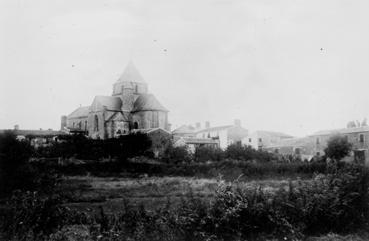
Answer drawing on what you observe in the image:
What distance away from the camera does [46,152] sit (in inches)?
1930

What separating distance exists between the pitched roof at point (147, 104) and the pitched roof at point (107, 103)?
3.42 m

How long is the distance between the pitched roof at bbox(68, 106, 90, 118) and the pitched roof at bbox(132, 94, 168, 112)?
13.3 meters

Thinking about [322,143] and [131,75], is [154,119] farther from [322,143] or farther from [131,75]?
[322,143]

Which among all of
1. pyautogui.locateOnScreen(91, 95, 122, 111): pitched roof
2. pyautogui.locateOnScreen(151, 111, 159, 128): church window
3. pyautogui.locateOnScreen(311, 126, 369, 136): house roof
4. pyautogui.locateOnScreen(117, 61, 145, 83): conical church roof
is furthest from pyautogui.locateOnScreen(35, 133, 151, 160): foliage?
pyautogui.locateOnScreen(117, 61, 145, 83): conical church roof

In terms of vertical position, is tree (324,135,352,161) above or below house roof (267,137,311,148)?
below

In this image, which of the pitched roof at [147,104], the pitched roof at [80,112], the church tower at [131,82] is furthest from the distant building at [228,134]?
the pitched roof at [80,112]

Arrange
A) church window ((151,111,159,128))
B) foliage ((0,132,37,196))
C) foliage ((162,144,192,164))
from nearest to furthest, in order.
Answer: foliage ((0,132,37,196))
foliage ((162,144,192,164))
church window ((151,111,159,128))

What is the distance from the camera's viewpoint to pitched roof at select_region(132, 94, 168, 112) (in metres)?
75.2

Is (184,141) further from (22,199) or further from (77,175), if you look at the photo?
(22,199)

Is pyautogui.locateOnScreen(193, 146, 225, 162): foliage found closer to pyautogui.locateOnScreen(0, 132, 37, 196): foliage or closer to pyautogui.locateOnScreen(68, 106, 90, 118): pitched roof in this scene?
pyautogui.locateOnScreen(0, 132, 37, 196): foliage

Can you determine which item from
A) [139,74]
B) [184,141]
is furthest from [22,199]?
[139,74]

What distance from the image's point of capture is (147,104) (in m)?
75.4

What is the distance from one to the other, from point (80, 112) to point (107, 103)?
43.6ft

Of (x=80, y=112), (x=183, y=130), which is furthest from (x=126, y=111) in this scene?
(x=183, y=130)
